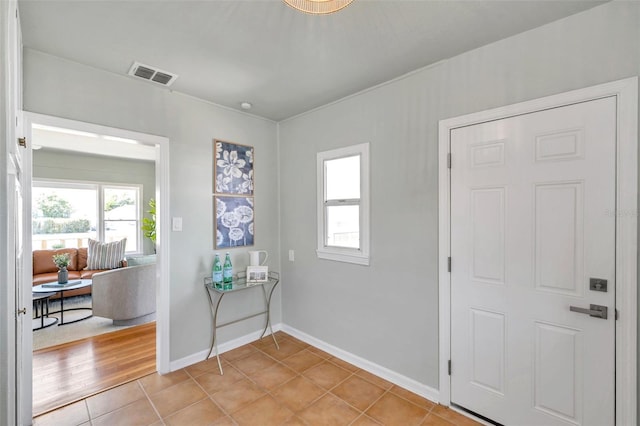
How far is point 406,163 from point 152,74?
2.20 metres

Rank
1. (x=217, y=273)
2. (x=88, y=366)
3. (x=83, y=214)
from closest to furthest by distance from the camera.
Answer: (x=88, y=366) < (x=217, y=273) < (x=83, y=214)

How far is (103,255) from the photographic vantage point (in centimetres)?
511

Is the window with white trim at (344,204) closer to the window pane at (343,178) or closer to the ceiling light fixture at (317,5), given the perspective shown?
the window pane at (343,178)

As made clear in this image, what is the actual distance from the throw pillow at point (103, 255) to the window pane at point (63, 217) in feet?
1.74

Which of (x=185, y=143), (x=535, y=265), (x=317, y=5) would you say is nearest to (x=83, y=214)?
(x=185, y=143)

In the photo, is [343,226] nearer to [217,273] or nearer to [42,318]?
[217,273]

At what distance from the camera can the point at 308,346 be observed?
317 cm

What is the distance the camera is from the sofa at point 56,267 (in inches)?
178

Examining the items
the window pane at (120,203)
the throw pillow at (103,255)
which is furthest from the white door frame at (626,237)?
the window pane at (120,203)

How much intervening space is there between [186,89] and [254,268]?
6.04 ft

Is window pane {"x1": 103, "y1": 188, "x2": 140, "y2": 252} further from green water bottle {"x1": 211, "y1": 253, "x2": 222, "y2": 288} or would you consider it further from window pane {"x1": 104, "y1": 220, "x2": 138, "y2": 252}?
green water bottle {"x1": 211, "y1": 253, "x2": 222, "y2": 288}

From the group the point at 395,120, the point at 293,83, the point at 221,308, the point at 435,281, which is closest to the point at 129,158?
the point at 221,308

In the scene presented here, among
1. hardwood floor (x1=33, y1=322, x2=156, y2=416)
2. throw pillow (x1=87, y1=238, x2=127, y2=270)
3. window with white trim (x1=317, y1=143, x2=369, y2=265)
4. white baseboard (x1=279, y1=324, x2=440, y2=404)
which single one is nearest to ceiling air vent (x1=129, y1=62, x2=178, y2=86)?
window with white trim (x1=317, y1=143, x2=369, y2=265)

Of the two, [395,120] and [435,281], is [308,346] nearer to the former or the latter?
[435,281]
